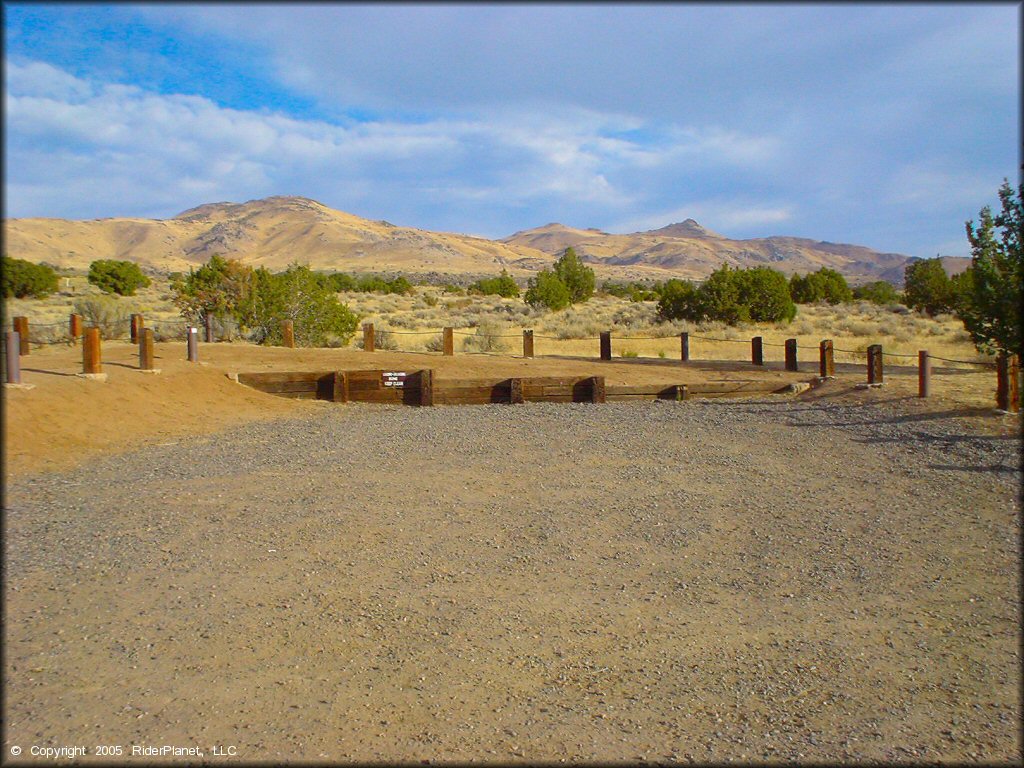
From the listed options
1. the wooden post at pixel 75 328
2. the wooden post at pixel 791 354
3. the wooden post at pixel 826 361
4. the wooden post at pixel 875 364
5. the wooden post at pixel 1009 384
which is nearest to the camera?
the wooden post at pixel 1009 384

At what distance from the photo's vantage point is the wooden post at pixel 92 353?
13.2 m

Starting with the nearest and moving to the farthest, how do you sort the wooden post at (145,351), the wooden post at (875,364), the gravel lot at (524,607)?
the gravel lot at (524,607) < the wooden post at (875,364) < the wooden post at (145,351)

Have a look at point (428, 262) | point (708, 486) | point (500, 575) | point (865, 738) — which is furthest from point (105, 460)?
point (428, 262)

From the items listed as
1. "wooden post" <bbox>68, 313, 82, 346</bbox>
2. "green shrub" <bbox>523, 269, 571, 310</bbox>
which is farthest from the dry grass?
"wooden post" <bbox>68, 313, 82, 346</bbox>

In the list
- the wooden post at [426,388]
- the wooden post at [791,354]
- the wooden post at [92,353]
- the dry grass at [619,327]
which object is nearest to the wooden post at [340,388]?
the wooden post at [426,388]

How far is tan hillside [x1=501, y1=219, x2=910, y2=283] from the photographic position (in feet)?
395

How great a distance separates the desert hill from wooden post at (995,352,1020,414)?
100587 millimetres

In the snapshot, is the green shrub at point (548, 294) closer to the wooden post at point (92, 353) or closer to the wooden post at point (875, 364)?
the wooden post at point (875, 364)

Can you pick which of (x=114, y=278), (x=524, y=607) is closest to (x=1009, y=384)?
(x=524, y=607)

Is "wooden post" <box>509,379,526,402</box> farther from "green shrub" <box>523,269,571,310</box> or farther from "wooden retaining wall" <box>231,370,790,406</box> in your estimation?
"green shrub" <box>523,269,571,310</box>

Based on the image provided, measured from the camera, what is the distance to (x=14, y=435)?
33.6 feet

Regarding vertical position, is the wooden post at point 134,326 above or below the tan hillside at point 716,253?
below

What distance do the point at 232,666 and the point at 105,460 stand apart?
6.42 m

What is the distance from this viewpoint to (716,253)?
4673 inches
